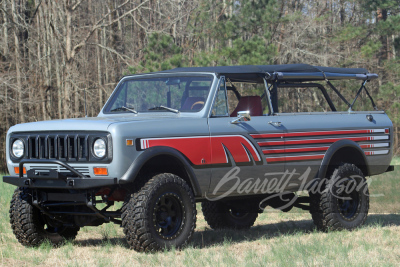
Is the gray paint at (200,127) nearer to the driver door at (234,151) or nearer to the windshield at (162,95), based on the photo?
the driver door at (234,151)

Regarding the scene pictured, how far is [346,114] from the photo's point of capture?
Answer: 8.66 meters

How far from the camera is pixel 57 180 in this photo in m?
6.39

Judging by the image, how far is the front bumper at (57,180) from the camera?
241 inches

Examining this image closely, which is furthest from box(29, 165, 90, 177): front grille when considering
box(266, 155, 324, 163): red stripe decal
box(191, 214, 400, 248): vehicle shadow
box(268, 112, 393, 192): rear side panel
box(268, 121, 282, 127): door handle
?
box(268, 121, 282, 127): door handle

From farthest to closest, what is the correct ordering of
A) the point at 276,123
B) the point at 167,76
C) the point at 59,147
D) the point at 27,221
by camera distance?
the point at 167,76 → the point at 276,123 → the point at 27,221 → the point at 59,147

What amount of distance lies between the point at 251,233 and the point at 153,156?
2.70m

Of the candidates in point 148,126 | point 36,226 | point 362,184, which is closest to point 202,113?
point 148,126

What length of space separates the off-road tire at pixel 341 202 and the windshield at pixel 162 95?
6.97 ft

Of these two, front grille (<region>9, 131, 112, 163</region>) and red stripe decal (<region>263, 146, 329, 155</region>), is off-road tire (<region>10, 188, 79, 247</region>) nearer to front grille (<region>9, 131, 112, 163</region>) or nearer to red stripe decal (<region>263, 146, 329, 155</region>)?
front grille (<region>9, 131, 112, 163</region>)

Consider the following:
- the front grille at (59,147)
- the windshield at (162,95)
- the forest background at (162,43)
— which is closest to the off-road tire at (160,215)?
the front grille at (59,147)

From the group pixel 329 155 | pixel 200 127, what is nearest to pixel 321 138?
pixel 329 155

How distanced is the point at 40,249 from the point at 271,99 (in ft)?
10.9

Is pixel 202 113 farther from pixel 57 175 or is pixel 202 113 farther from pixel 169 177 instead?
pixel 57 175

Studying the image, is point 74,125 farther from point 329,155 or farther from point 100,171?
point 329,155
